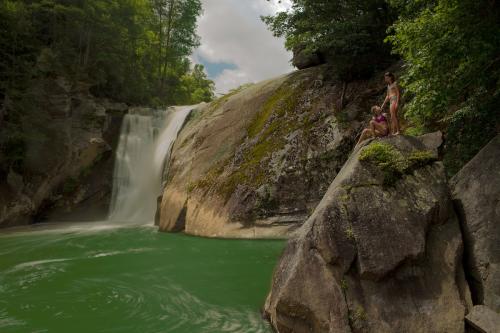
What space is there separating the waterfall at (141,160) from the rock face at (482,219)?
15.4m

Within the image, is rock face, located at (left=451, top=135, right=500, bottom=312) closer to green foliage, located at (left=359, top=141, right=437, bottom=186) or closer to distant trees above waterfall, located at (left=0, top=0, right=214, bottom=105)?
green foliage, located at (left=359, top=141, right=437, bottom=186)

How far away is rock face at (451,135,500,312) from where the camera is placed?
17.7 ft

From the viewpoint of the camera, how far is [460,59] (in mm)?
7434

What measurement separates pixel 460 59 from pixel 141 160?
17.7 meters

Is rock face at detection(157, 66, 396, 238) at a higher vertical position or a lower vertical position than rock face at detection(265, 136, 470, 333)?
higher

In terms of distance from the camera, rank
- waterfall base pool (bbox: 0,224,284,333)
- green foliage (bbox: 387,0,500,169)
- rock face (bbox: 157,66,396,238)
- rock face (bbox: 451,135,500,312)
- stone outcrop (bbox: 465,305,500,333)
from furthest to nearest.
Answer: rock face (bbox: 157,66,396,238), green foliage (bbox: 387,0,500,169), waterfall base pool (bbox: 0,224,284,333), rock face (bbox: 451,135,500,312), stone outcrop (bbox: 465,305,500,333)

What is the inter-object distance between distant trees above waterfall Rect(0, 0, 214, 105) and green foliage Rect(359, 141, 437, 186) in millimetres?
18097

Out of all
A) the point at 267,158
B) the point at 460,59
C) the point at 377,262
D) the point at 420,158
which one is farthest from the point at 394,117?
the point at 267,158

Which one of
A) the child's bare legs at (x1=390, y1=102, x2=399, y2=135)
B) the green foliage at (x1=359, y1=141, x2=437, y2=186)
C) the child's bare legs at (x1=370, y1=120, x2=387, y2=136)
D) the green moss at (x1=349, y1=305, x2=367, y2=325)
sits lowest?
the green moss at (x1=349, y1=305, x2=367, y2=325)

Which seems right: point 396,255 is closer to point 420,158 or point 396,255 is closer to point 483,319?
point 483,319

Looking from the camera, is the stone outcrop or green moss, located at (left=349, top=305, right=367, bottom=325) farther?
green moss, located at (left=349, top=305, right=367, bottom=325)

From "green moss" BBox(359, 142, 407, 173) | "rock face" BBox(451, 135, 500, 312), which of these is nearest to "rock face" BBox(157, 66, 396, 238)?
"green moss" BBox(359, 142, 407, 173)

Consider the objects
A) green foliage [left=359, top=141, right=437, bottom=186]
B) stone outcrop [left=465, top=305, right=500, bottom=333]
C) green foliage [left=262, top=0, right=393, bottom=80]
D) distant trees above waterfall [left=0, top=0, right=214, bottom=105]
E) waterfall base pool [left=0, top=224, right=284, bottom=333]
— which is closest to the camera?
stone outcrop [left=465, top=305, right=500, bottom=333]

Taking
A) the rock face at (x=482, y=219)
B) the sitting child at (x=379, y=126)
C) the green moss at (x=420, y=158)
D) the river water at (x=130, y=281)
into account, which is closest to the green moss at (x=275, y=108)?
the river water at (x=130, y=281)
